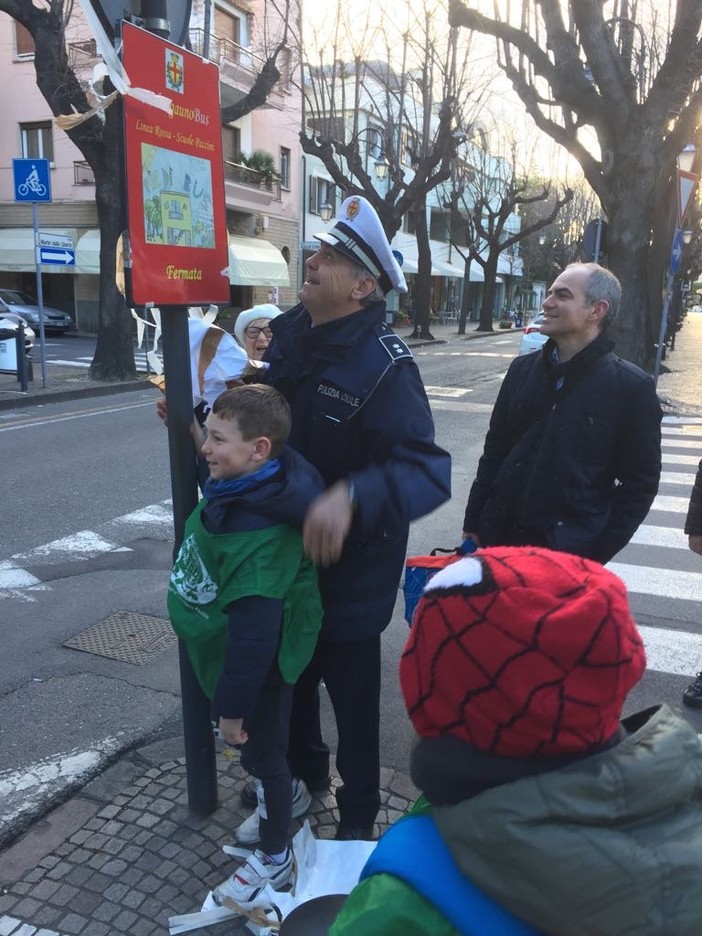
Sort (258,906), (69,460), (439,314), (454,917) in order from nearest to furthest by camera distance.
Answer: (454,917) < (258,906) < (69,460) < (439,314)

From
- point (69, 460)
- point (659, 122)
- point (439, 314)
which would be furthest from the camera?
point (439, 314)

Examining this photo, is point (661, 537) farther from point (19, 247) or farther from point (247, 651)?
point (19, 247)

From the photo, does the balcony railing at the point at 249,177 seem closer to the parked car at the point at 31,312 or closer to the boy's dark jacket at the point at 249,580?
the parked car at the point at 31,312

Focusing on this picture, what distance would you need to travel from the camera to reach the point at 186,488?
236 cm

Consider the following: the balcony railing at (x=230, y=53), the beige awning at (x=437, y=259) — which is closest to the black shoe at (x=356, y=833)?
the balcony railing at (x=230, y=53)

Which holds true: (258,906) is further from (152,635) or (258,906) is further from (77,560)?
(77,560)

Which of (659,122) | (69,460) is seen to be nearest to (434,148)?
(659,122)

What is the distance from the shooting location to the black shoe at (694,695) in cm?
361

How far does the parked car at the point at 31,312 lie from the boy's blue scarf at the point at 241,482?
Result: 2154 cm

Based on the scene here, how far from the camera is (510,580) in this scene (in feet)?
3.50

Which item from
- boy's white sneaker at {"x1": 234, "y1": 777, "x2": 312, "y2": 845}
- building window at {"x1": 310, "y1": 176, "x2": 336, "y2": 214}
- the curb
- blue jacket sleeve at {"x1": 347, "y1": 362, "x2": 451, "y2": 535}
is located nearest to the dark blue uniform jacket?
blue jacket sleeve at {"x1": 347, "y1": 362, "x2": 451, "y2": 535}

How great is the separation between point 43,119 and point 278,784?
2784cm

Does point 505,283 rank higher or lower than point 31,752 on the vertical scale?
higher

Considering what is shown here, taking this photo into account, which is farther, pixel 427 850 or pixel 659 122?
pixel 659 122
